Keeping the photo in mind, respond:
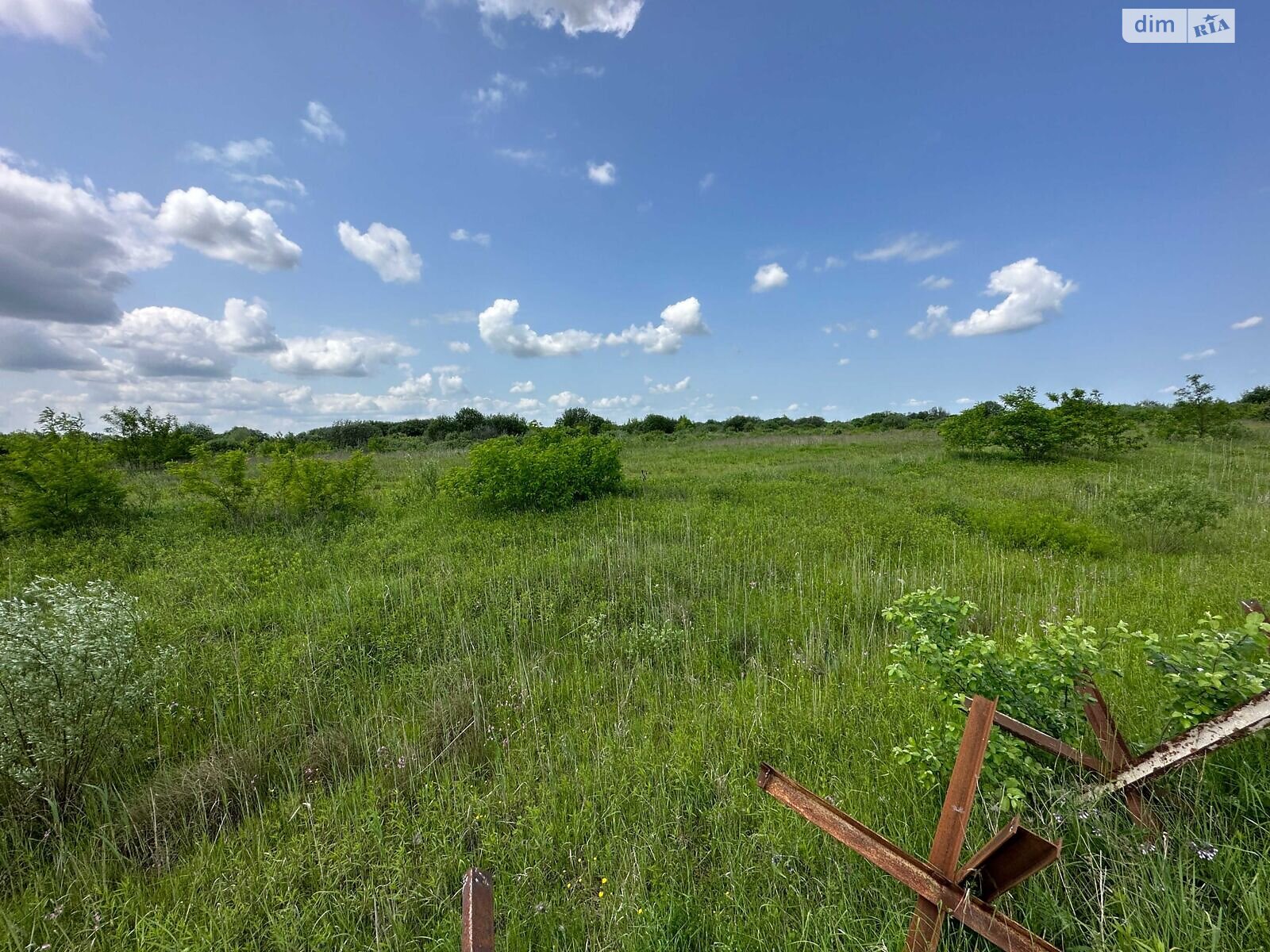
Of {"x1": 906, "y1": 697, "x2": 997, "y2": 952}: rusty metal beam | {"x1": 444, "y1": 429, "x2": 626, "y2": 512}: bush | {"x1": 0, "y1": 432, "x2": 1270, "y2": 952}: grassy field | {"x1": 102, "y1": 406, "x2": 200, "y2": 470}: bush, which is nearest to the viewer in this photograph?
{"x1": 906, "y1": 697, "x2": 997, "y2": 952}: rusty metal beam

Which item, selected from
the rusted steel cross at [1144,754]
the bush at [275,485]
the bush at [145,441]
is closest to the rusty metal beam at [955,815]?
the rusted steel cross at [1144,754]

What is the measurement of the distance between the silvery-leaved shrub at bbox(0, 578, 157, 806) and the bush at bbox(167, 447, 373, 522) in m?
6.37

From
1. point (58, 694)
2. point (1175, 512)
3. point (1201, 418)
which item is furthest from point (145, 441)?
point (1201, 418)

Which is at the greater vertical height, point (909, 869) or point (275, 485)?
point (275, 485)

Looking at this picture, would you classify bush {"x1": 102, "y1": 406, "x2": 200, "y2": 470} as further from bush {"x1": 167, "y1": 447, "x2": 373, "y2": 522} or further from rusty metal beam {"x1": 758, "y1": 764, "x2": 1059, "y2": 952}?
rusty metal beam {"x1": 758, "y1": 764, "x2": 1059, "y2": 952}

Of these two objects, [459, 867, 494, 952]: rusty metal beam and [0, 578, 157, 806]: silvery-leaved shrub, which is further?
[0, 578, 157, 806]: silvery-leaved shrub

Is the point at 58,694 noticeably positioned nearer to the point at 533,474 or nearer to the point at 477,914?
the point at 477,914

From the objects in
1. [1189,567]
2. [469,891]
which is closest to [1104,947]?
[469,891]

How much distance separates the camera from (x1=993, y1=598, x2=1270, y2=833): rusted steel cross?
4.81ft

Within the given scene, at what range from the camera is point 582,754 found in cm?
297

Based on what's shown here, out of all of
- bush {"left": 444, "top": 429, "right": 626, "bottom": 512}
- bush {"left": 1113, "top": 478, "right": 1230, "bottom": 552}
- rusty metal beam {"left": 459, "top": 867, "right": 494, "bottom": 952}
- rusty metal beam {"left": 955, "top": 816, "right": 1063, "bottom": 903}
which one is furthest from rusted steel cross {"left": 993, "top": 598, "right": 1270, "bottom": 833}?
bush {"left": 444, "top": 429, "right": 626, "bottom": 512}

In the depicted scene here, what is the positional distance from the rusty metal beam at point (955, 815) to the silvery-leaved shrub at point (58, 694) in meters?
4.06

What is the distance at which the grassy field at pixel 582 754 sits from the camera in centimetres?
185

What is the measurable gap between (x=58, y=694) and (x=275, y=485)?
7.00 m
